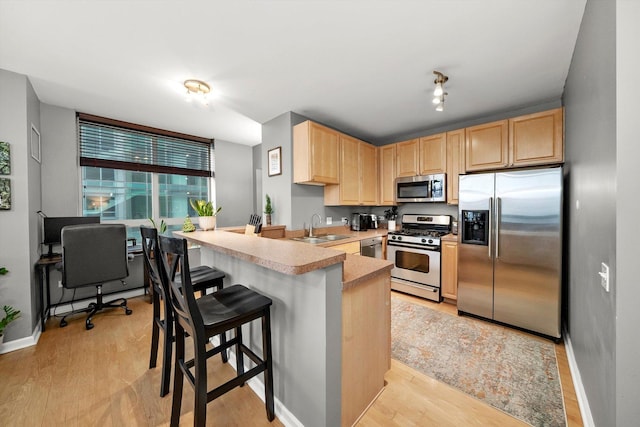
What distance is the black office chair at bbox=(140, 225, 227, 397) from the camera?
145 cm

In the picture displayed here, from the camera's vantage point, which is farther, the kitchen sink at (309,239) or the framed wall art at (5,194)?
the kitchen sink at (309,239)

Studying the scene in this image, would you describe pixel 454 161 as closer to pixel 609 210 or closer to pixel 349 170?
pixel 349 170

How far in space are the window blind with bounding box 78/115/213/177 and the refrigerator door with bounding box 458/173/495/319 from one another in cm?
409

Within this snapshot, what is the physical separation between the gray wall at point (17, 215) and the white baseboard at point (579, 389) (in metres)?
4.36

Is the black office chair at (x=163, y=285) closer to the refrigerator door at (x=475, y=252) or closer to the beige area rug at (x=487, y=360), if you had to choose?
the beige area rug at (x=487, y=360)

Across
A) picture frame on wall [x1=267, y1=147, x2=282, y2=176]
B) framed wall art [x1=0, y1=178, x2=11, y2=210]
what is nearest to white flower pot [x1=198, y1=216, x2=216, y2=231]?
picture frame on wall [x1=267, y1=147, x2=282, y2=176]

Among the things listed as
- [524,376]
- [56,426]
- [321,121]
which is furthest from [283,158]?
[524,376]

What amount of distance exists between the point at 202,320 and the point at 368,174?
340 cm

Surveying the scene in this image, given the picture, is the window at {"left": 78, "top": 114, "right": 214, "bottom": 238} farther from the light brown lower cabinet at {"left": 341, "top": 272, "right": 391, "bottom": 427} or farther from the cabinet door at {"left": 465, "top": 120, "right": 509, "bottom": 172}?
the cabinet door at {"left": 465, "top": 120, "right": 509, "bottom": 172}

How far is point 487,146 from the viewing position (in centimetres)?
306

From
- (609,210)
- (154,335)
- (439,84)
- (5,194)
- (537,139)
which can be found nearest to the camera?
(609,210)

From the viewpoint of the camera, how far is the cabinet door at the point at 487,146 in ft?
9.63

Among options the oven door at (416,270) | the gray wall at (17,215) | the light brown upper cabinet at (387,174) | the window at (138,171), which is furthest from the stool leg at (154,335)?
the light brown upper cabinet at (387,174)

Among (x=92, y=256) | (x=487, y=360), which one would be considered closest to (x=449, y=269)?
(x=487, y=360)
